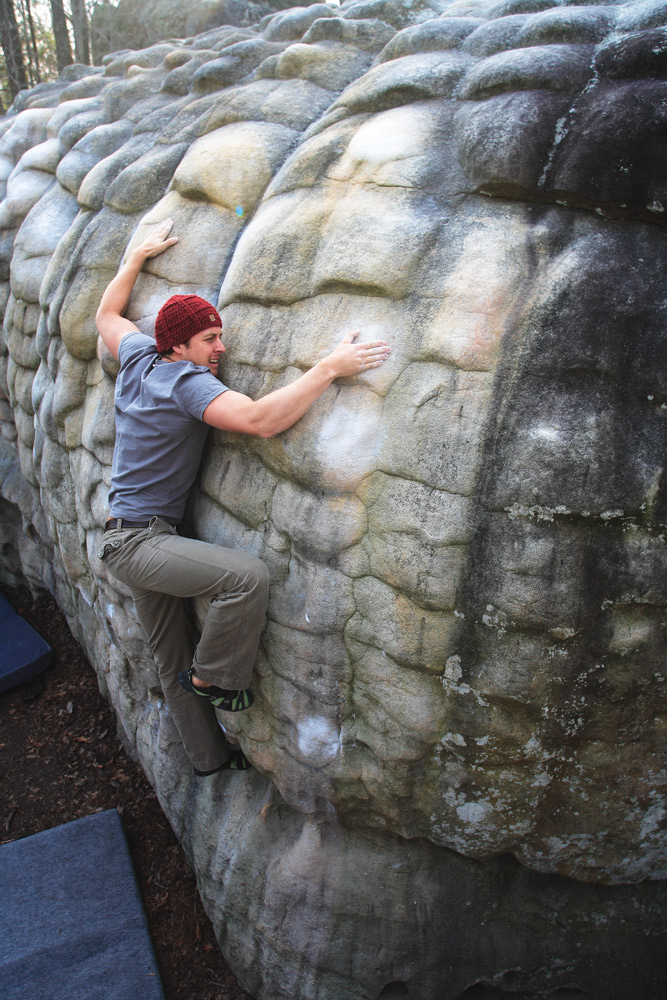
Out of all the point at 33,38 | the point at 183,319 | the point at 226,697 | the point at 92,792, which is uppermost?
the point at 33,38

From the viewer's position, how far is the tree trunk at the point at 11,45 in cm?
830

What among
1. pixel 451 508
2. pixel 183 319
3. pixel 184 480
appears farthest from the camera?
pixel 184 480

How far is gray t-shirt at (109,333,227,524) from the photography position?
2564 mm

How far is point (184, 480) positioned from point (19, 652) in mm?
2684

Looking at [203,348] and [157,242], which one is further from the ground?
[157,242]

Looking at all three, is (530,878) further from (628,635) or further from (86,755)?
(86,755)

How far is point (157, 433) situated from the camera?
265 centimetres

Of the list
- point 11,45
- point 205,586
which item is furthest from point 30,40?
point 205,586

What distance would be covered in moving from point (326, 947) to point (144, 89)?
4.57m

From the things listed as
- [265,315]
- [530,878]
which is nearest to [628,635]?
[530,878]

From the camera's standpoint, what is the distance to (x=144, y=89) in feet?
14.6

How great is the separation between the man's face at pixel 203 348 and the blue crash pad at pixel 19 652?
286 centimetres

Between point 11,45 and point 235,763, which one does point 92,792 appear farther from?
point 11,45

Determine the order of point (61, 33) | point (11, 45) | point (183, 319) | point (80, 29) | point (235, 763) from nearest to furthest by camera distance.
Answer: point (183, 319) < point (235, 763) < point (11, 45) < point (80, 29) < point (61, 33)
